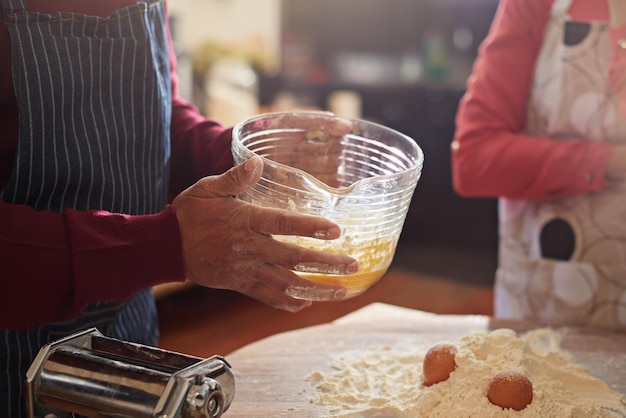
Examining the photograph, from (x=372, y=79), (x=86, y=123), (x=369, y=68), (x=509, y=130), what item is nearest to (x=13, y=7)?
(x=86, y=123)

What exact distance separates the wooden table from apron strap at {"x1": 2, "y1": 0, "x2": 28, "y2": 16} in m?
0.59

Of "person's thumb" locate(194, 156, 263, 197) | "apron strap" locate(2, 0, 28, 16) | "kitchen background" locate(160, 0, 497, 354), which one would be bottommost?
"kitchen background" locate(160, 0, 497, 354)

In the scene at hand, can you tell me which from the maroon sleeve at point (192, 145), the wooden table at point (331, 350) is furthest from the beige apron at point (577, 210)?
the maroon sleeve at point (192, 145)

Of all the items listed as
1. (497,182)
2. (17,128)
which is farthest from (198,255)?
(497,182)

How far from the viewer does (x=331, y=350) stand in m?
1.27

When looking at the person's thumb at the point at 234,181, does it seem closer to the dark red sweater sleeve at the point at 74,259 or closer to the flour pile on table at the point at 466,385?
the dark red sweater sleeve at the point at 74,259

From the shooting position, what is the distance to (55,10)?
1010 millimetres

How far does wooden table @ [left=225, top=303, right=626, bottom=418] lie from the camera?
107cm

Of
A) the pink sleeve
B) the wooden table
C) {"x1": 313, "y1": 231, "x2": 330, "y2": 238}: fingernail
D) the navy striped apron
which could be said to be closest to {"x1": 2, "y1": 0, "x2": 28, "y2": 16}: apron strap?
the navy striped apron

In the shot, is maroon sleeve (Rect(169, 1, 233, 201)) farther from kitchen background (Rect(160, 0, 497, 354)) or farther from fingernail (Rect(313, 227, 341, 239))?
kitchen background (Rect(160, 0, 497, 354))

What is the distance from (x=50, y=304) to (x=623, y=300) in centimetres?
109

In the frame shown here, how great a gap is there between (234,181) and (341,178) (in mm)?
321

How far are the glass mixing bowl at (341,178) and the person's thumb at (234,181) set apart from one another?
0.21 ft

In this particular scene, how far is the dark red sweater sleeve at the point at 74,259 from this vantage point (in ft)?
2.86
